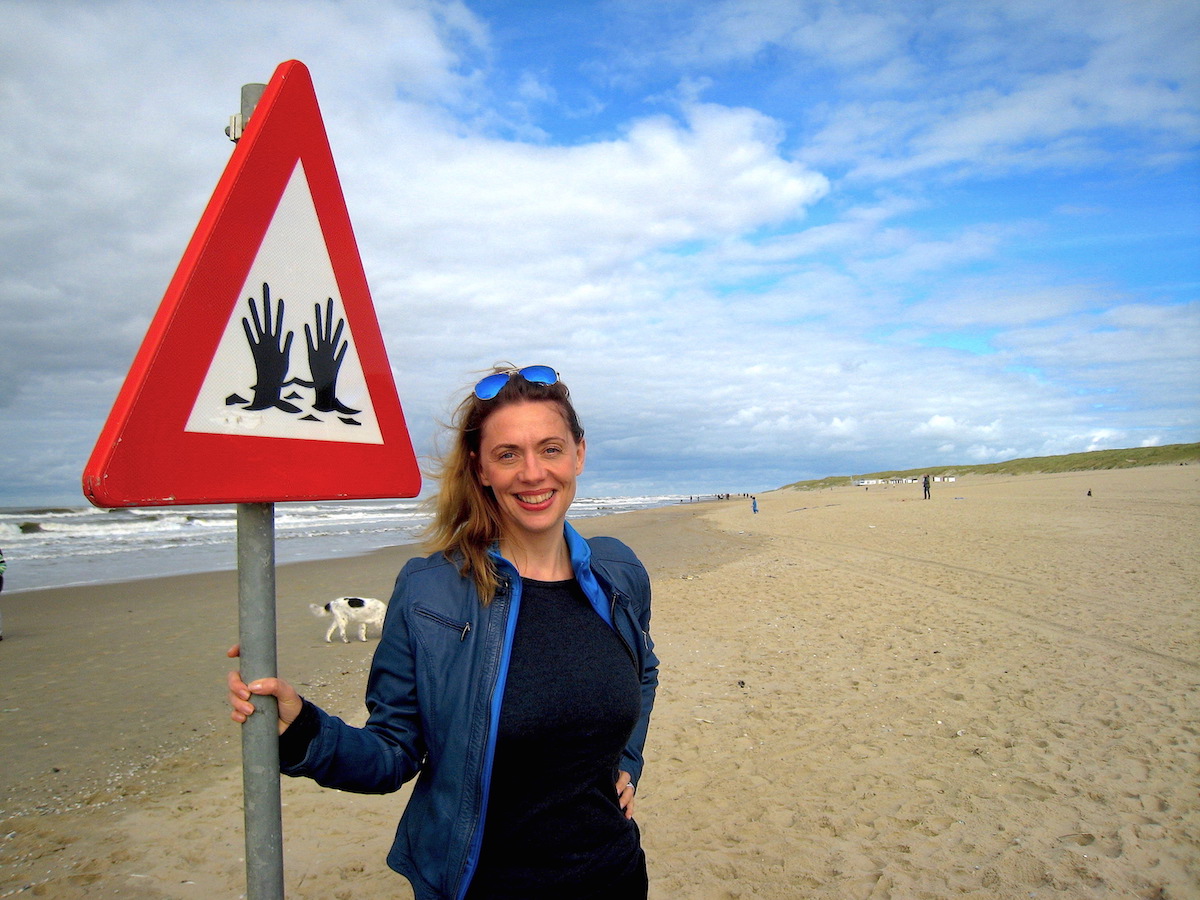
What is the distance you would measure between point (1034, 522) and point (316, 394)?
23082 mm

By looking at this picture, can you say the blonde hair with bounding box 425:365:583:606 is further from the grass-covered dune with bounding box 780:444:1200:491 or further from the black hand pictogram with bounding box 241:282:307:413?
the grass-covered dune with bounding box 780:444:1200:491

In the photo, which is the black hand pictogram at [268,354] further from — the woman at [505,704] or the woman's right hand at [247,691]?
the woman at [505,704]

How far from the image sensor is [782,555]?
16609mm

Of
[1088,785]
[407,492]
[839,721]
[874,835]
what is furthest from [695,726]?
[407,492]

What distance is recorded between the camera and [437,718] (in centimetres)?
158

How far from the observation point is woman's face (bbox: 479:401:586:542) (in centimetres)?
187

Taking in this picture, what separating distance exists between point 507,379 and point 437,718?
0.90 meters

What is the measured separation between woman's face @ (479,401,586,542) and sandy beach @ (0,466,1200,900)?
2.46 meters

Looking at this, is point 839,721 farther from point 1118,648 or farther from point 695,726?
point 1118,648

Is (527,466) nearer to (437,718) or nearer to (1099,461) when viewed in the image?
(437,718)

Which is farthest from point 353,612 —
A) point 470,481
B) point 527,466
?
point 527,466

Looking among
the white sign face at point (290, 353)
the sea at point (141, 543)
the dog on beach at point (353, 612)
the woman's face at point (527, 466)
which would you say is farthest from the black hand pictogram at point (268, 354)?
the dog on beach at point (353, 612)

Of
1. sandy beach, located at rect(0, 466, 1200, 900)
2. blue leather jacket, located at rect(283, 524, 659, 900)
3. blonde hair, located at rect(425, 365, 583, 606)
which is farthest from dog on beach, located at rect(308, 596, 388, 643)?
blue leather jacket, located at rect(283, 524, 659, 900)

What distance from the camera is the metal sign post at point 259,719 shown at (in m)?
1.12
